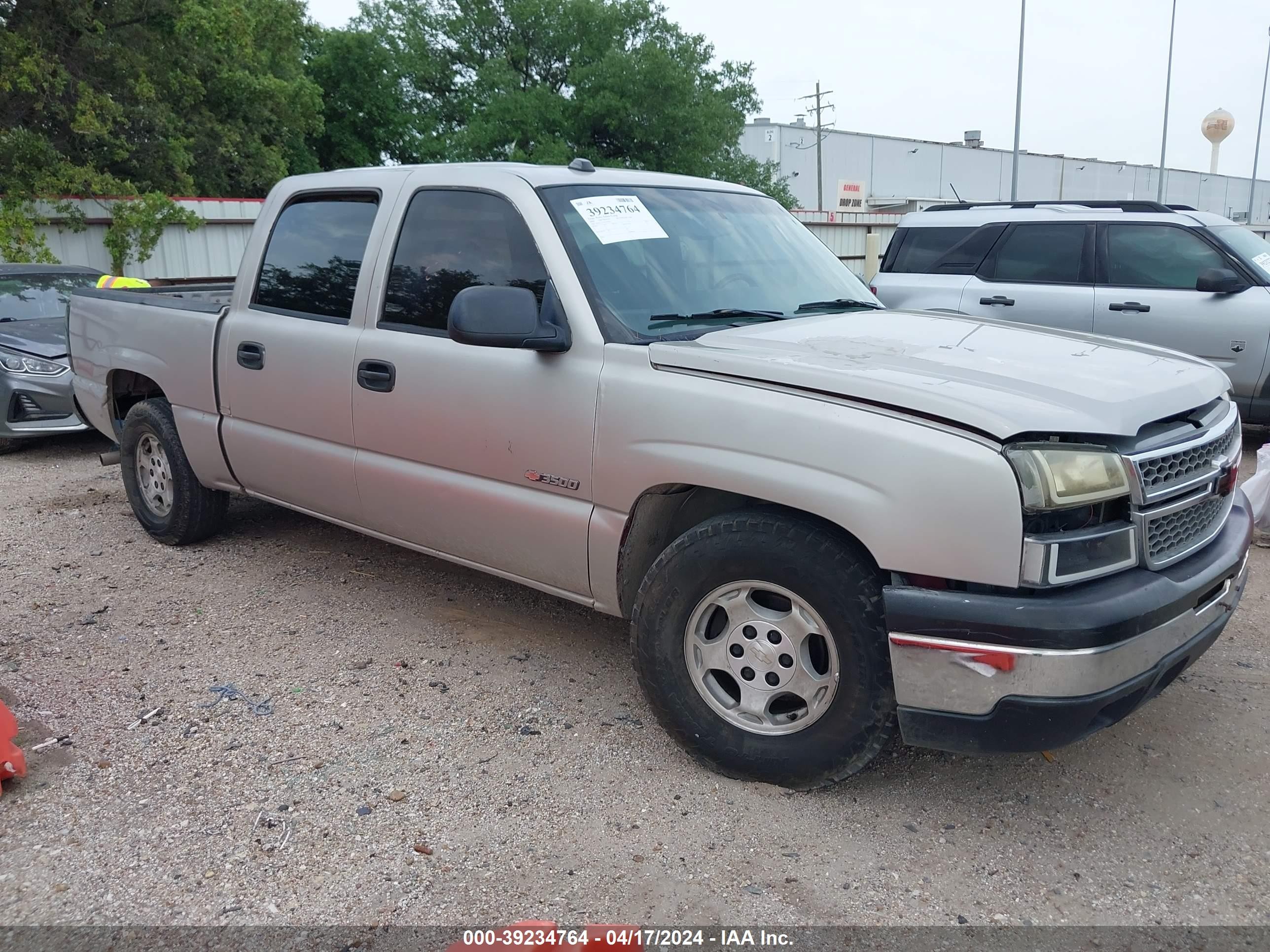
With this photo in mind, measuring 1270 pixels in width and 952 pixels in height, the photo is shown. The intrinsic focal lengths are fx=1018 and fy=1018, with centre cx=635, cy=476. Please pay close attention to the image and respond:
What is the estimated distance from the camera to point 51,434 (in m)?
8.42

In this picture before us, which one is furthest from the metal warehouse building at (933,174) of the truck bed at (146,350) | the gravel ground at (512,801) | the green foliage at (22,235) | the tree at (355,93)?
the gravel ground at (512,801)

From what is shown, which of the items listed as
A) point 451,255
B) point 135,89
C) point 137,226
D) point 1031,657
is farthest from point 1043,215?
point 135,89

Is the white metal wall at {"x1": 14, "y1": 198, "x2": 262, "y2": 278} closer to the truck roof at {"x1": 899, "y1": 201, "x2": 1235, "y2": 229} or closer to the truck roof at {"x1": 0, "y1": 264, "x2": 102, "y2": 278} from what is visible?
the truck roof at {"x1": 0, "y1": 264, "x2": 102, "y2": 278}

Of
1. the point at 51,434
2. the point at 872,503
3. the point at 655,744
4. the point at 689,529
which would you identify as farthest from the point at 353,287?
the point at 51,434

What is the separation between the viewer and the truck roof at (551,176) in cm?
387

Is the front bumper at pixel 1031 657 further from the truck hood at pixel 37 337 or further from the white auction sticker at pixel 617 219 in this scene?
the truck hood at pixel 37 337

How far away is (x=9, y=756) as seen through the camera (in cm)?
322

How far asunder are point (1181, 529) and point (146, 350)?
4817mm

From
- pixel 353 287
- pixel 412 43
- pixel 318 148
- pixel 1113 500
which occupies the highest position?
pixel 412 43

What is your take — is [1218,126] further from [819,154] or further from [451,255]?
[451,255]

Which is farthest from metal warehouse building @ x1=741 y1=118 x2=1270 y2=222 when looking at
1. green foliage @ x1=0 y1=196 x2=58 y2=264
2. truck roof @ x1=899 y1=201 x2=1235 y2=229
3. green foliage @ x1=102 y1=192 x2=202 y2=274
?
truck roof @ x1=899 y1=201 x2=1235 y2=229

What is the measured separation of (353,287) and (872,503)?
253 centimetres

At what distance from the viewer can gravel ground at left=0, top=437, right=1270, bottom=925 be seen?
2.68 metres

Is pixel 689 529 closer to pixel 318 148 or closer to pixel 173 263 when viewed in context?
pixel 173 263
